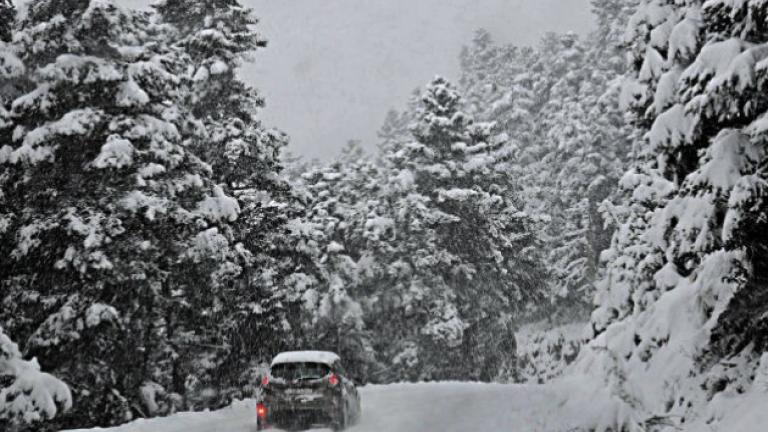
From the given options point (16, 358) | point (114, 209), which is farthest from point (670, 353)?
point (114, 209)

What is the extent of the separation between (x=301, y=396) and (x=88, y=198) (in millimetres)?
7688

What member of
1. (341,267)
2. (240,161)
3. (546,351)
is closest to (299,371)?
(240,161)

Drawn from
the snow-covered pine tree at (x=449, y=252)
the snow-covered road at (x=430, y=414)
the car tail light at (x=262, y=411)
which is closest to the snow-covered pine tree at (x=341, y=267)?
the snow-covered pine tree at (x=449, y=252)

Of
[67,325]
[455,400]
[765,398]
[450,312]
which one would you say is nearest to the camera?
[765,398]

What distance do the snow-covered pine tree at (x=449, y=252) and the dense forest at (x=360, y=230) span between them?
0.13 metres

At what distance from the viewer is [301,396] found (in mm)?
15016

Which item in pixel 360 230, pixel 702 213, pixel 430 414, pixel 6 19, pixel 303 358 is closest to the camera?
pixel 702 213

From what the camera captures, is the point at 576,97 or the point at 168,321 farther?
the point at 576,97

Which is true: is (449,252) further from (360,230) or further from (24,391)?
(24,391)

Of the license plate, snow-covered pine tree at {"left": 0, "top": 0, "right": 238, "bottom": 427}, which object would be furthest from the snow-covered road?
snow-covered pine tree at {"left": 0, "top": 0, "right": 238, "bottom": 427}

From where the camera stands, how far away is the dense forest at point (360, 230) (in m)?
9.78

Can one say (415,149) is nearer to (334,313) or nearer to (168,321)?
(334,313)

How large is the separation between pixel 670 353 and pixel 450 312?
22521mm

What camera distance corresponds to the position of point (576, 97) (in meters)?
44.5
